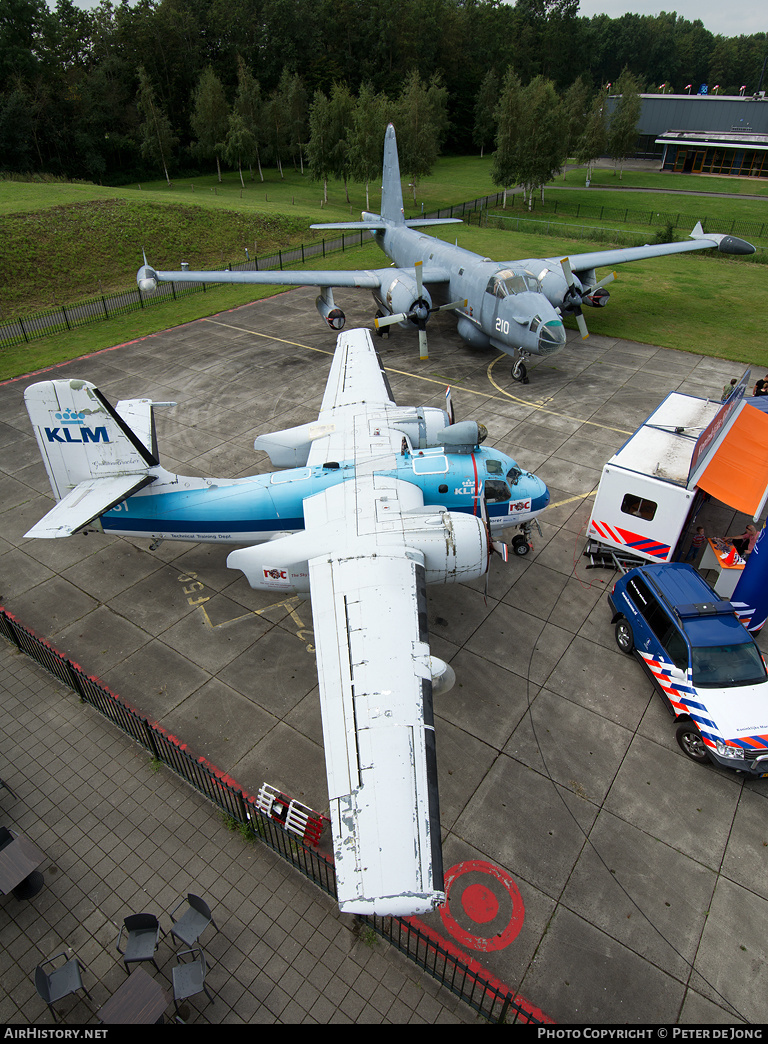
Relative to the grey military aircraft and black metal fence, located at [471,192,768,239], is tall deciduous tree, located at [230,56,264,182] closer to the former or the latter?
black metal fence, located at [471,192,768,239]

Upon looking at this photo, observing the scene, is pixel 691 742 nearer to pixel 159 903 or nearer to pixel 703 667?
pixel 703 667

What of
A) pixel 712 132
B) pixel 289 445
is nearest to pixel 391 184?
pixel 289 445

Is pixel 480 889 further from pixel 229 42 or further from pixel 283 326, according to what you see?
pixel 229 42

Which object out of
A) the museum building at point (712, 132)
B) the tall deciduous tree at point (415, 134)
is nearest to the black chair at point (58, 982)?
the tall deciduous tree at point (415, 134)

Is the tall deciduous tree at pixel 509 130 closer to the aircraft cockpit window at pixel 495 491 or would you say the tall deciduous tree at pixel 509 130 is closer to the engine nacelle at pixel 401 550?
the aircraft cockpit window at pixel 495 491

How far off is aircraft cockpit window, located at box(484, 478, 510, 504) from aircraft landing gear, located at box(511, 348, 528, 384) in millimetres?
15012

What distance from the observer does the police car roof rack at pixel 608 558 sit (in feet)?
60.7

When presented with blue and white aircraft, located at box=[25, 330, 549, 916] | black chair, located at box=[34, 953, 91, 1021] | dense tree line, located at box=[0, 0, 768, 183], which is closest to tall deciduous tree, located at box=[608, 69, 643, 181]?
dense tree line, located at box=[0, 0, 768, 183]

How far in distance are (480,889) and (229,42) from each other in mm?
127107

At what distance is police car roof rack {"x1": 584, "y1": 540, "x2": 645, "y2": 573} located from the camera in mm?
18516

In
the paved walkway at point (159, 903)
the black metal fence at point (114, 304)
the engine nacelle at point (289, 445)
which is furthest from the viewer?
the black metal fence at point (114, 304)

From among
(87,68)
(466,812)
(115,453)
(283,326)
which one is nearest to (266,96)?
(87,68)

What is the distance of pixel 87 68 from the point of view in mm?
89500

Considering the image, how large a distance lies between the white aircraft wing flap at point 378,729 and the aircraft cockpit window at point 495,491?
3.97 m
